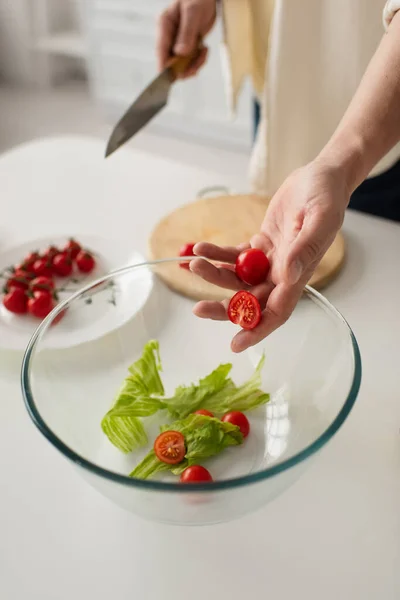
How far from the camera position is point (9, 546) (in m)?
0.70

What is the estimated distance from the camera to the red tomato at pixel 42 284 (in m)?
1.04

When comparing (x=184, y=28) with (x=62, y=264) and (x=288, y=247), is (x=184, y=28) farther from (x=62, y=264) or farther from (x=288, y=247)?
(x=288, y=247)

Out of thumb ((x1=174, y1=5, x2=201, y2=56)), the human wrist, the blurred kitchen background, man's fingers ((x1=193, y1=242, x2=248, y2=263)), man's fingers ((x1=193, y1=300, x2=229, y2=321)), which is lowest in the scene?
the blurred kitchen background

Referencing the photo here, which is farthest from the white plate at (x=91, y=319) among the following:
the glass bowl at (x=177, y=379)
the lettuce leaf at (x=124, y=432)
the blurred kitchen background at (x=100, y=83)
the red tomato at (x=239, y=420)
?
the blurred kitchen background at (x=100, y=83)

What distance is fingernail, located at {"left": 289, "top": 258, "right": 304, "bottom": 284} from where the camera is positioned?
2.40 ft

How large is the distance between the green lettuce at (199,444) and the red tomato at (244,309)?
0.40 feet

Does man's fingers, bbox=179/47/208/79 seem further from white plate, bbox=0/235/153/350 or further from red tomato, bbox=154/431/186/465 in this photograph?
red tomato, bbox=154/431/186/465

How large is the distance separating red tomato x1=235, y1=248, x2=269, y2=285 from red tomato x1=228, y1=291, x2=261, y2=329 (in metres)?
0.05

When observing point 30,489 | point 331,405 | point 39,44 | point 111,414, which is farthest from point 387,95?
point 39,44

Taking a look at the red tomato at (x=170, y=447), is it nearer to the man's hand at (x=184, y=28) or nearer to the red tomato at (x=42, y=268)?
the red tomato at (x=42, y=268)

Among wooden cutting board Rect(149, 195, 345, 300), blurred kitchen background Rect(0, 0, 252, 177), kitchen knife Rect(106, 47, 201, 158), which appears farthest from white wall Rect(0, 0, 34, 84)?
wooden cutting board Rect(149, 195, 345, 300)

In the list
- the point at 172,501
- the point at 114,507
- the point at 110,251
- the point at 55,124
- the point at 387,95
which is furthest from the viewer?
the point at 55,124

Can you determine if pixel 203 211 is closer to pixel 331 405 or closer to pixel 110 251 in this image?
pixel 110 251

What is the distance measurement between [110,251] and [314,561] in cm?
66
